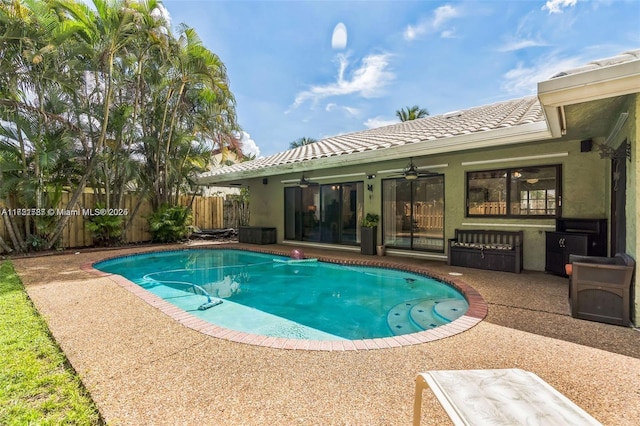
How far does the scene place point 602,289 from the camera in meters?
4.12

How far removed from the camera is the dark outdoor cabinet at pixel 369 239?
10.1 metres

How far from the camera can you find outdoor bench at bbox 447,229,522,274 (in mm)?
7281

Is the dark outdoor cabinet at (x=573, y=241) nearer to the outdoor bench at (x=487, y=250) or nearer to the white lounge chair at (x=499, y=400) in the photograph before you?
the outdoor bench at (x=487, y=250)

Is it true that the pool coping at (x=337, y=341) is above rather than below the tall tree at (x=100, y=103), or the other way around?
below

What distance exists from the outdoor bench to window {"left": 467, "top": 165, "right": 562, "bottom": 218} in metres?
0.58

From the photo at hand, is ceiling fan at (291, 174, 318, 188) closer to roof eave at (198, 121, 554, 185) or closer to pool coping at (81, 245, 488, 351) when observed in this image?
roof eave at (198, 121, 554, 185)

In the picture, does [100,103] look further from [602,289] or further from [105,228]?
[602,289]

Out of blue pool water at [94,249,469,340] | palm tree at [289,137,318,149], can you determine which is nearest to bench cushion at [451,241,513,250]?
blue pool water at [94,249,469,340]

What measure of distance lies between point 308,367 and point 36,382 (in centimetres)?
235

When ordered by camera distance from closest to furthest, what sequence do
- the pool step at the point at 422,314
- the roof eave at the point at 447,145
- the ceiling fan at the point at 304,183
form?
the pool step at the point at 422,314 < the roof eave at the point at 447,145 < the ceiling fan at the point at 304,183

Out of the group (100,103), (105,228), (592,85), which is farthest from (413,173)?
(100,103)

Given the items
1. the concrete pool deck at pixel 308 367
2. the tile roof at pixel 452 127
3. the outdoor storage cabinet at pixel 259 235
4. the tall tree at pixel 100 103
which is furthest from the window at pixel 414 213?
the tall tree at pixel 100 103

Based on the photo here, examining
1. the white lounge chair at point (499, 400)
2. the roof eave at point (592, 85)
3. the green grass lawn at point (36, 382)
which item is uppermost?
the roof eave at point (592, 85)

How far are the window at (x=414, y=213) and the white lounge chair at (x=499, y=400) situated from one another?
298 inches
